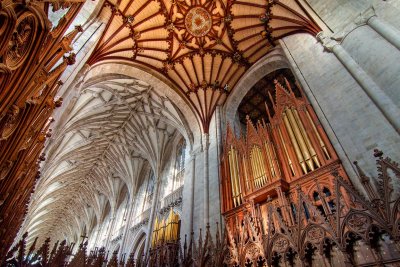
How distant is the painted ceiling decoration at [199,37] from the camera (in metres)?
9.29

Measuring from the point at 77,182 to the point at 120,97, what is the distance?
14.9m

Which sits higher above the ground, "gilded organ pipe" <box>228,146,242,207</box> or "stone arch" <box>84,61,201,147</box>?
"stone arch" <box>84,61,201,147</box>

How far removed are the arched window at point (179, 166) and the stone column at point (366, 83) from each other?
9.74 m

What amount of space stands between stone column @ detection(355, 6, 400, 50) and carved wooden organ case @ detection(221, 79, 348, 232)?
243 cm

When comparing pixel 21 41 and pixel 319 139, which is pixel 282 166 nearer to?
pixel 319 139

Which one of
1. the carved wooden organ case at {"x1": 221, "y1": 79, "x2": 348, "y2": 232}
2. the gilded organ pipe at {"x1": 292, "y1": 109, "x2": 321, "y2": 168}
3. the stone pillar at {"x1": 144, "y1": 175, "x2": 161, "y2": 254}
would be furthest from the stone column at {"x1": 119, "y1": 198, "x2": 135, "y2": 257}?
the gilded organ pipe at {"x1": 292, "y1": 109, "x2": 321, "y2": 168}

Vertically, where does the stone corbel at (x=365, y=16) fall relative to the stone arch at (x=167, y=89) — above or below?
below

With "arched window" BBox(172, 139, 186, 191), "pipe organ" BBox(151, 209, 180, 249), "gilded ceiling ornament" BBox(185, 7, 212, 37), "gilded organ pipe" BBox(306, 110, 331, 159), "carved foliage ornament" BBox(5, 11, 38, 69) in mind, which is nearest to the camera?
"carved foliage ornament" BBox(5, 11, 38, 69)

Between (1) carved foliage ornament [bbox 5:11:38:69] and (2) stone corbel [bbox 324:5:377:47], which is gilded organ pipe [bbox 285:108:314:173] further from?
(1) carved foliage ornament [bbox 5:11:38:69]

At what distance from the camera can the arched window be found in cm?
1369

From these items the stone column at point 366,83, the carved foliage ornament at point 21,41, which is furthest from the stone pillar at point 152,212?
the carved foliage ornament at point 21,41

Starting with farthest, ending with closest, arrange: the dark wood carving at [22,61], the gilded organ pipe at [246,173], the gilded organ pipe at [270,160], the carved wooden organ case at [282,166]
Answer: the gilded organ pipe at [246,173] < the gilded organ pipe at [270,160] < the carved wooden organ case at [282,166] < the dark wood carving at [22,61]

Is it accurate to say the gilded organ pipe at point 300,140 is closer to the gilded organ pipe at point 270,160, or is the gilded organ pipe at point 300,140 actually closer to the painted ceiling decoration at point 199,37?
the gilded organ pipe at point 270,160

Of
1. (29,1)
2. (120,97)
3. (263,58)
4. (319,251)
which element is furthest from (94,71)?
(319,251)
